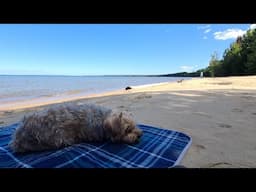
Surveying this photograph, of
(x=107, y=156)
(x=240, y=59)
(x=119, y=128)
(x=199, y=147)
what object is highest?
(x=240, y=59)

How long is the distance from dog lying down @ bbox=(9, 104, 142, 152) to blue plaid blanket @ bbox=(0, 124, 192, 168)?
99mm

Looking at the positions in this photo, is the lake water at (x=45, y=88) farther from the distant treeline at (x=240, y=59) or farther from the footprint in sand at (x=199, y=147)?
the distant treeline at (x=240, y=59)

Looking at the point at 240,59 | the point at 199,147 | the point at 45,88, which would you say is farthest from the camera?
the point at 240,59

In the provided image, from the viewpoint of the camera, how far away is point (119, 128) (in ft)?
7.27

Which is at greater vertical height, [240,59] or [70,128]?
[240,59]

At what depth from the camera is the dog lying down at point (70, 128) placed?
81.4 inches

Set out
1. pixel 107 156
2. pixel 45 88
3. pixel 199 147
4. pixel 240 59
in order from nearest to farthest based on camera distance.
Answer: pixel 107 156 → pixel 199 147 → pixel 45 88 → pixel 240 59

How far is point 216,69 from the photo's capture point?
152 ft

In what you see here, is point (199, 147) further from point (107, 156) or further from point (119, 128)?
point (107, 156)

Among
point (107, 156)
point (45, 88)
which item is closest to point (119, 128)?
point (107, 156)

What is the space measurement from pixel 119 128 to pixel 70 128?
585 millimetres
